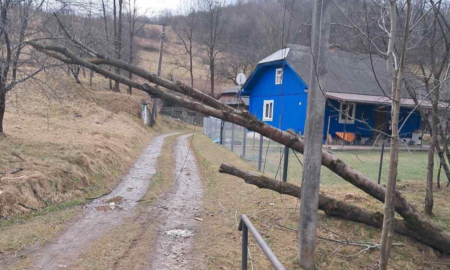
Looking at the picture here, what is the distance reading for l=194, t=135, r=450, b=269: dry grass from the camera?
16.2 feet

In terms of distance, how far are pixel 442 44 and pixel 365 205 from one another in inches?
180

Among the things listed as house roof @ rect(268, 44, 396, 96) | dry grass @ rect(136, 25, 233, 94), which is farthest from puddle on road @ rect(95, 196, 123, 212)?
dry grass @ rect(136, 25, 233, 94)

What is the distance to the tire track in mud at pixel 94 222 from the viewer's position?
452 cm

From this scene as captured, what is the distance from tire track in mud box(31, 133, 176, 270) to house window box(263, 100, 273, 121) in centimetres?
1698

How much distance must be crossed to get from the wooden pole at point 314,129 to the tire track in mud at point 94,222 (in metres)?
3.04

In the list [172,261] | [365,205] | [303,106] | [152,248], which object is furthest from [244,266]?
[303,106]

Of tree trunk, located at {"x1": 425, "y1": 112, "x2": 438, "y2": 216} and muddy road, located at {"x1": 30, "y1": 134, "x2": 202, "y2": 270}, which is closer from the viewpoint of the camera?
muddy road, located at {"x1": 30, "y1": 134, "x2": 202, "y2": 270}

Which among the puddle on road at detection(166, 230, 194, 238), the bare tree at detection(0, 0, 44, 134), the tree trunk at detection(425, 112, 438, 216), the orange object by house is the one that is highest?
the bare tree at detection(0, 0, 44, 134)

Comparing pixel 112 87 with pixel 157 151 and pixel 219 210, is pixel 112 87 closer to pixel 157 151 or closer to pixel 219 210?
pixel 157 151

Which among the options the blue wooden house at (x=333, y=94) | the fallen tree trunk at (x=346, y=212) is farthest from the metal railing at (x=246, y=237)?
the blue wooden house at (x=333, y=94)

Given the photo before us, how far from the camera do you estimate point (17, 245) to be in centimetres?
485

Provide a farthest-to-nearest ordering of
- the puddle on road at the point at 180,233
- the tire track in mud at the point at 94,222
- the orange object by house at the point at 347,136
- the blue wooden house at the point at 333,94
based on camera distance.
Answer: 1. the blue wooden house at the point at 333,94
2. the orange object by house at the point at 347,136
3. the puddle on road at the point at 180,233
4. the tire track in mud at the point at 94,222

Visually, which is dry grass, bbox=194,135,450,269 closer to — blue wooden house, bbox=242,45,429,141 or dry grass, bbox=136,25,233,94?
blue wooden house, bbox=242,45,429,141

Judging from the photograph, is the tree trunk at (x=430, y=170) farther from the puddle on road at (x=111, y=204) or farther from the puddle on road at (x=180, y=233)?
the puddle on road at (x=111, y=204)
